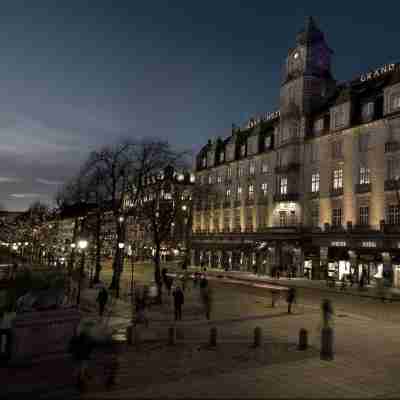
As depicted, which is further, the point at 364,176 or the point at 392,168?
the point at 364,176

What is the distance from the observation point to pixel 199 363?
14.2 m

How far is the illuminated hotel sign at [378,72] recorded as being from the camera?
51.4 meters

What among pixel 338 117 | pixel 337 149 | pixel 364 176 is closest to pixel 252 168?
pixel 337 149

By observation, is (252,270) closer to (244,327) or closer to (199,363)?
(244,327)

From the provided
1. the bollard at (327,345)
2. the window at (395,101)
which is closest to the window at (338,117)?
the window at (395,101)

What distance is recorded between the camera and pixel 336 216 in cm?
5025

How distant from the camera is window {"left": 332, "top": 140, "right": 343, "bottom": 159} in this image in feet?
165

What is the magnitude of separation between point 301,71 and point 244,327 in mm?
43821

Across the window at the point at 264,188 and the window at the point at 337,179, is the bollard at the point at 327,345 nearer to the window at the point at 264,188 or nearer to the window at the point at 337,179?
the window at the point at 337,179

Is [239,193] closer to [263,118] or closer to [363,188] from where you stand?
[263,118]

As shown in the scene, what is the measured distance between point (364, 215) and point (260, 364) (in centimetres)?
3557

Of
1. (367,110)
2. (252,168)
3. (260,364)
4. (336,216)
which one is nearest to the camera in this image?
(260,364)

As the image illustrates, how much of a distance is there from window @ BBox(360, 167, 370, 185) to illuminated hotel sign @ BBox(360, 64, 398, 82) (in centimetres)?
1237

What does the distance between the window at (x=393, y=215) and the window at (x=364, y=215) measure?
2.64m
